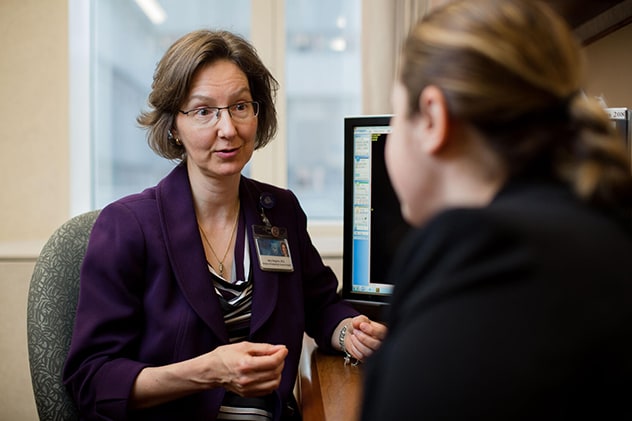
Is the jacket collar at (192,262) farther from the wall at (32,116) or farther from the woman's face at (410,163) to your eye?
the wall at (32,116)

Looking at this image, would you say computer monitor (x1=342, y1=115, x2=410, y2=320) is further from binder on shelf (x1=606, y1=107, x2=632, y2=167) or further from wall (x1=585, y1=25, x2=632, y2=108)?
wall (x1=585, y1=25, x2=632, y2=108)

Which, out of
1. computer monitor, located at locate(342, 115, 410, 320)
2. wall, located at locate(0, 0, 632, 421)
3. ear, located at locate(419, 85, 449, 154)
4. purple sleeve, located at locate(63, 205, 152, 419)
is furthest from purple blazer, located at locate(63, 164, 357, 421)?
wall, located at locate(0, 0, 632, 421)

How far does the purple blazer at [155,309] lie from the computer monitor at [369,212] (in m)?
0.12

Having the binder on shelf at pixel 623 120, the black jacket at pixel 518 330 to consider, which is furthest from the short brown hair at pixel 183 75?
the black jacket at pixel 518 330

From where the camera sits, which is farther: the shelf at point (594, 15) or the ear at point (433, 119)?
the shelf at point (594, 15)

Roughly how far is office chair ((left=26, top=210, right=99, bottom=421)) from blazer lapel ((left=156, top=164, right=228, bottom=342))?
0.24 meters

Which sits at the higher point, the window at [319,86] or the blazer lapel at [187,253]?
the window at [319,86]

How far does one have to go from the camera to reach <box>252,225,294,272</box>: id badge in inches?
62.9

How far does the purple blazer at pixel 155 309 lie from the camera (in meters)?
1.34

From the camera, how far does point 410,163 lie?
2.29ft

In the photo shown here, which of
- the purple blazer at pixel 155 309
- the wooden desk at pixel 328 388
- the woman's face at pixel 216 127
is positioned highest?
the woman's face at pixel 216 127

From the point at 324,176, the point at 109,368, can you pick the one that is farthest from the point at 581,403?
the point at 324,176

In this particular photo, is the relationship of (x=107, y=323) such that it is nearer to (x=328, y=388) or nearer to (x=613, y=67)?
(x=328, y=388)

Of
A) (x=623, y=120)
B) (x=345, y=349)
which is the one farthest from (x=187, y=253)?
(x=623, y=120)
